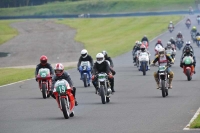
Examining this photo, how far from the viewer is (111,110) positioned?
16938 millimetres

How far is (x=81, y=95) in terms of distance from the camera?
21625 millimetres

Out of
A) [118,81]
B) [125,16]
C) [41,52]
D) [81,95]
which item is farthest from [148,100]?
[125,16]

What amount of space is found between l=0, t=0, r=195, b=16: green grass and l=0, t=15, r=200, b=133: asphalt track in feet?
273

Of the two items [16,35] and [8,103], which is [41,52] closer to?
[16,35]

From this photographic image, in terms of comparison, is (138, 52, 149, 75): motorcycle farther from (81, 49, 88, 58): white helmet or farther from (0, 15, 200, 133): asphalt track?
(81, 49, 88, 58): white helmet

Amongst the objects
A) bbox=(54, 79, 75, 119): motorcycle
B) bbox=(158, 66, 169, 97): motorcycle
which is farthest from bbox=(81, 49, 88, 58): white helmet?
bbox=(54, 79, 75, 119): motorcycle

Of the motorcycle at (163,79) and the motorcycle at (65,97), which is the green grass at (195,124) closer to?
the motorcycle at (65,97)

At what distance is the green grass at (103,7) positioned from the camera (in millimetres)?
109938

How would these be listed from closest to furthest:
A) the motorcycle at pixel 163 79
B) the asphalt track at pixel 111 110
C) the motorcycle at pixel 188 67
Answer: the asphalt track at pixel 111 110 → the motorcycle at pixel 163 79 → the motorcycle at pixel 188 67

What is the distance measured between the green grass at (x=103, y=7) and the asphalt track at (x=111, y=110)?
83.1 metres

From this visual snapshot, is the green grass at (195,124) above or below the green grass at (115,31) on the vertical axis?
below

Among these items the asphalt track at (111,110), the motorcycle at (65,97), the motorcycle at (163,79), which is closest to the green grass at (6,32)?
the asphalt track at (111,110)

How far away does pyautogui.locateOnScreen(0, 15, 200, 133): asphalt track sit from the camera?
44.8ft

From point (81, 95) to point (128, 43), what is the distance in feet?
124
